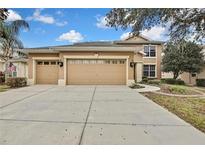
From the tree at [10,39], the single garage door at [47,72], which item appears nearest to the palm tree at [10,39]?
the tree at [10,39]

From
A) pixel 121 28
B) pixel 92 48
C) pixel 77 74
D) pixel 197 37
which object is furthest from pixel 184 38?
pixel 77 74

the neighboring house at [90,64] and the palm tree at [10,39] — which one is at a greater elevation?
the palm tree at [10,39]

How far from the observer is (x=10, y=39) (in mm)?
Result: 23141

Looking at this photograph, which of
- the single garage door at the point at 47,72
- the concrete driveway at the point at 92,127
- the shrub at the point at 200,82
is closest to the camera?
the concrete driveway at the point at 92,127


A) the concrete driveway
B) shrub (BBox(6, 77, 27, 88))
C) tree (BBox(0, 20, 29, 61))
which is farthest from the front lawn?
tree (BBox(0, 20, 29, 61))

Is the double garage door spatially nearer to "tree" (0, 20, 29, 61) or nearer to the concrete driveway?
"tree" (0, 20, 29, 61)

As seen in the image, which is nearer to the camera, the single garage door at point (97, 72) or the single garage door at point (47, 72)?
the single garage door at point (97, 72)

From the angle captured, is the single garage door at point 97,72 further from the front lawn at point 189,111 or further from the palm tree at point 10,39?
the front lawn at point 189,111

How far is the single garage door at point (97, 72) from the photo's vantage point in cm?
1841

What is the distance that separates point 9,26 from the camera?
22.5 meters

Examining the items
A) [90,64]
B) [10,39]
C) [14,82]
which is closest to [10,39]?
[10,39]

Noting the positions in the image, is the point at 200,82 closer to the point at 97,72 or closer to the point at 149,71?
the point at 149,71

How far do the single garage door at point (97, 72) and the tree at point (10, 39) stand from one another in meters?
8.01
